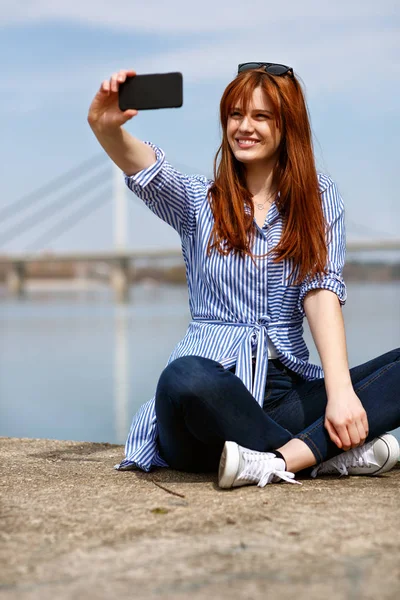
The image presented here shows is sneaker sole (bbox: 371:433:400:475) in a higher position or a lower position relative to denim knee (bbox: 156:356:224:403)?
lower

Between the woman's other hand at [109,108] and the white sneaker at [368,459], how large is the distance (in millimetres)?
615

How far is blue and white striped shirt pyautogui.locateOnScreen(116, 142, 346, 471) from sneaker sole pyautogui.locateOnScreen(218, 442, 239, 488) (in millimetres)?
148

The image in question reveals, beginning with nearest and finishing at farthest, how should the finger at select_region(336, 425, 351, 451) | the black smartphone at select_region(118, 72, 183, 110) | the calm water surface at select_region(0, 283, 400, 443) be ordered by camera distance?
the black smartphone at select_region(118, 72, 183, 110)
the finger at select_region(336, 425, 351, 451)
the calm water surface at select_region(0, 283, 400, 443)

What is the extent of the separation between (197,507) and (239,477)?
0.40 ft

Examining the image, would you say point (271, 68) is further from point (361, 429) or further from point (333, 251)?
point (361, 429)

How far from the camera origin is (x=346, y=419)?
4.32ft

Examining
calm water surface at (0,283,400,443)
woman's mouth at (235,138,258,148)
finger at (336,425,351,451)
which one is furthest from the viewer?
calm water surface at (0,283,400,443)

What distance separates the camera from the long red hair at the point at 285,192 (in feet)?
4.58

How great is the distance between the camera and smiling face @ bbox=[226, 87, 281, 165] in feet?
4.60

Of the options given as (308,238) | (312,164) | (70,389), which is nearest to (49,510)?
(308,238)

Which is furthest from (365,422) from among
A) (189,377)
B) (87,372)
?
(87,372)

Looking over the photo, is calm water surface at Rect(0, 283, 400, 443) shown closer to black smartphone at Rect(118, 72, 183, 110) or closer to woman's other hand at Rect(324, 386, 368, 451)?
woman's other hand at Rect(324, 386, 368, 451)

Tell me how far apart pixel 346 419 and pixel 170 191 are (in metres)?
0.45

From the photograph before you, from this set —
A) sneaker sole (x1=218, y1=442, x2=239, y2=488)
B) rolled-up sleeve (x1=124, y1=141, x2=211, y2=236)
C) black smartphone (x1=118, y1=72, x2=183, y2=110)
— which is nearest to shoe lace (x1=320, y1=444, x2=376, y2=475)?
sneaker sole (x1=218, y1=442, x2=239, y2=488)
